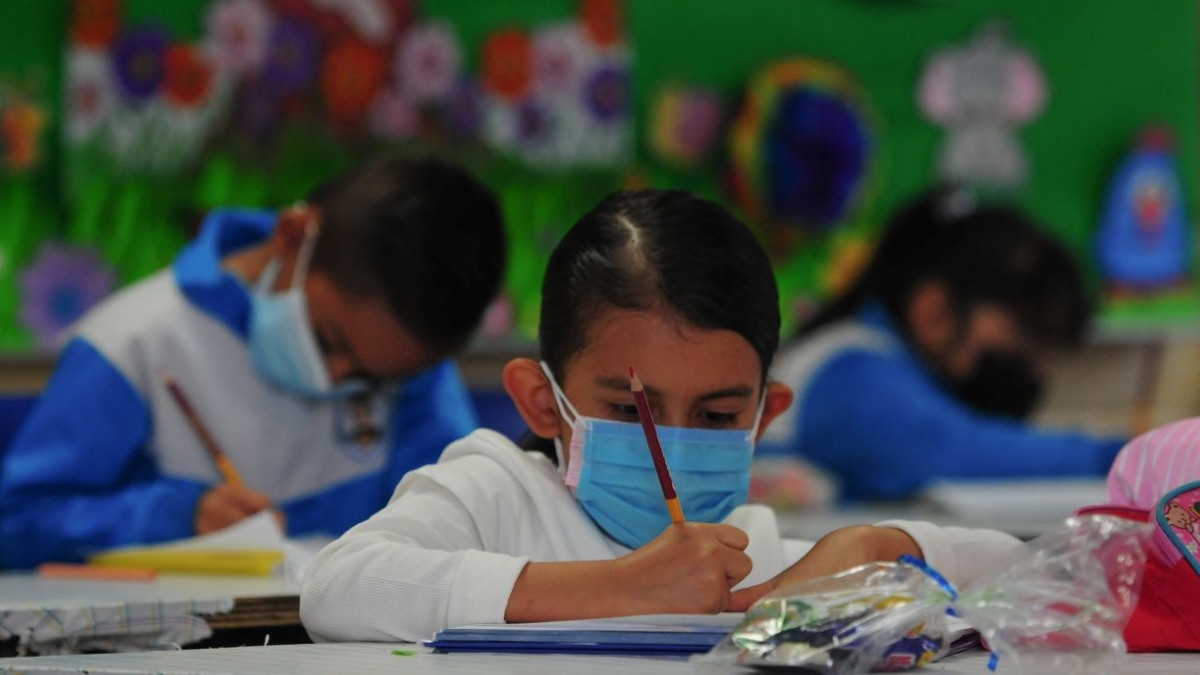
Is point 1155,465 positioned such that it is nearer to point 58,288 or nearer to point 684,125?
point 58,288

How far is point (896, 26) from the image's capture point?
398 centimetres

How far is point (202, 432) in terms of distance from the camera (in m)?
2.11

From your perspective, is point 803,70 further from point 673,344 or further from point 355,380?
point 673,344

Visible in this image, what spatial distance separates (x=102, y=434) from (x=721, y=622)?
1299mm

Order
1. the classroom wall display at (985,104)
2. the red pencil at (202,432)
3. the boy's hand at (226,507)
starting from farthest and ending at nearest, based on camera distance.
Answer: the classroom wall display at (985,104)
the red pencil at (202,432)
the boy's hand at (226,507)

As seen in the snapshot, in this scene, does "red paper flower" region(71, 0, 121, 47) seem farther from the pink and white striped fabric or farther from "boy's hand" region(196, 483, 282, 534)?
the pink and white striped fabric

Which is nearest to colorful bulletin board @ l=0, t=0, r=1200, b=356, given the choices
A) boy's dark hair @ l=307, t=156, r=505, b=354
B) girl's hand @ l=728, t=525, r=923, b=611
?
boy's dark hair @ l=307, t=156, r=505, b=354

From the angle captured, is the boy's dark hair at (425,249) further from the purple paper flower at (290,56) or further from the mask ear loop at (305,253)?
the purple paper flower at (290,56)

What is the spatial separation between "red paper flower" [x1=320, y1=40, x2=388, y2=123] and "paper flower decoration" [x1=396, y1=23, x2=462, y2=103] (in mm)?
Result: 57

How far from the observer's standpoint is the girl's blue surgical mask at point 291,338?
210cm

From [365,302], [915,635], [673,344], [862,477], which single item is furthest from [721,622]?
[862,477]

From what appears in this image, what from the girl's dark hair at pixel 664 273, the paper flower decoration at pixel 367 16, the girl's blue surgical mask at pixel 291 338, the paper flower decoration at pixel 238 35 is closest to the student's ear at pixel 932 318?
the paper flower decoration at pixel 367 16

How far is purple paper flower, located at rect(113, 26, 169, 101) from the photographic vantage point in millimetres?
3086

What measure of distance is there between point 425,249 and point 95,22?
1.41m
